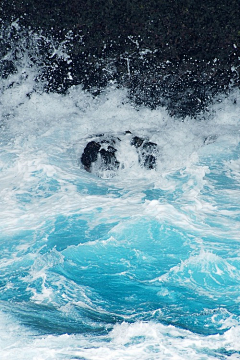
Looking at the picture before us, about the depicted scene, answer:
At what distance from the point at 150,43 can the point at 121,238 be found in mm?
5977

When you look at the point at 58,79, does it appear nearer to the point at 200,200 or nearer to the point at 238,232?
the point at 200,200

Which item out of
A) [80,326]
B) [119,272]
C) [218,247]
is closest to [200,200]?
[218,247]

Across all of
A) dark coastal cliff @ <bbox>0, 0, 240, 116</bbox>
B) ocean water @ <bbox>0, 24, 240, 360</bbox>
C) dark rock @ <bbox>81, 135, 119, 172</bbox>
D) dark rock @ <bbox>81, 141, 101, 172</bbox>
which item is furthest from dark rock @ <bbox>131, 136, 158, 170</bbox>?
dark coastal cliff @ <bbox>0, 0, 240, 116</bbox>

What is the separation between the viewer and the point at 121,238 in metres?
5.33

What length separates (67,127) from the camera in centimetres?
945

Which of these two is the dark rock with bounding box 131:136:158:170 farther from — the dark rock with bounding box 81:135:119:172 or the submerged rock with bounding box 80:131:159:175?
the dark rock with bounding box 81:135:119:172

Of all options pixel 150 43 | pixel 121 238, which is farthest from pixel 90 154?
pixel 150 43

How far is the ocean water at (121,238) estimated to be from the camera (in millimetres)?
3496

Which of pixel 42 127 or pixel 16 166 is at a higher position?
pixel 42 127

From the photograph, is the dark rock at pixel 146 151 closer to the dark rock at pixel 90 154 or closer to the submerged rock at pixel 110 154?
the submerged rock at pixel 110 154

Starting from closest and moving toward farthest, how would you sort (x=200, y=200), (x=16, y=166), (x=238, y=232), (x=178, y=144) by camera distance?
(x=238, y=232)
(x=200, y=200)
(x=16, y=166)
(x=178, y=144)

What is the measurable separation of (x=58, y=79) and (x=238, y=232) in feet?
22.0

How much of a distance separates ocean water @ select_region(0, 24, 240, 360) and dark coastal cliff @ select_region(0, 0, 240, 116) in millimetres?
541

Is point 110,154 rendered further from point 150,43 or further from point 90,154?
point 150,43
